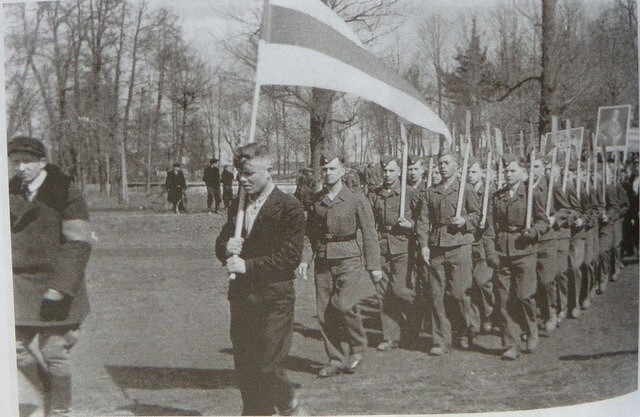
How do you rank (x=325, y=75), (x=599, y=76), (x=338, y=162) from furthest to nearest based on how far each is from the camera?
(x=599, y=76) → (x=338, y=162) → (x=325, y=75)

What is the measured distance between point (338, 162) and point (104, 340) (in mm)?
1572

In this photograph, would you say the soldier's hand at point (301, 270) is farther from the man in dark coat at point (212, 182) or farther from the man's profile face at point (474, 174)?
the man's profile face at point (474, 174)

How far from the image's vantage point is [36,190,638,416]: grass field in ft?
14.7

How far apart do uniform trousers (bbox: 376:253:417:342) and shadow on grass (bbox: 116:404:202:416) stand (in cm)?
114

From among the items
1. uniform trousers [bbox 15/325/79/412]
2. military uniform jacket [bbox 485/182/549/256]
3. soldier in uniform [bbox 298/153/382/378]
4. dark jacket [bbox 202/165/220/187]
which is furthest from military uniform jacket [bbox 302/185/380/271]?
uniform trousers [bbox 15/325/79/412]

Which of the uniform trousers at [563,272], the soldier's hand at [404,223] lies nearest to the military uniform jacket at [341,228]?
the soldier's hand at [404,223]

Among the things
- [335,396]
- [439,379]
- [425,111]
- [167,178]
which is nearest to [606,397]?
[439,379]

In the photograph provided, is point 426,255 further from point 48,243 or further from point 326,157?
point 48,243

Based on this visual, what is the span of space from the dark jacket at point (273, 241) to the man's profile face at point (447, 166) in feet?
3.34

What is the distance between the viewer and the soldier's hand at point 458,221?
482cm

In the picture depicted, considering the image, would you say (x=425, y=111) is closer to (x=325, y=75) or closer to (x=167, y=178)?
(x=325, y=75)

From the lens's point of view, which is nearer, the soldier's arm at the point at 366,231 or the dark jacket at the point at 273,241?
the dark jacket at the point at 273,241

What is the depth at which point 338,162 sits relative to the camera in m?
4.59

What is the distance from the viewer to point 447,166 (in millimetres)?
4855
